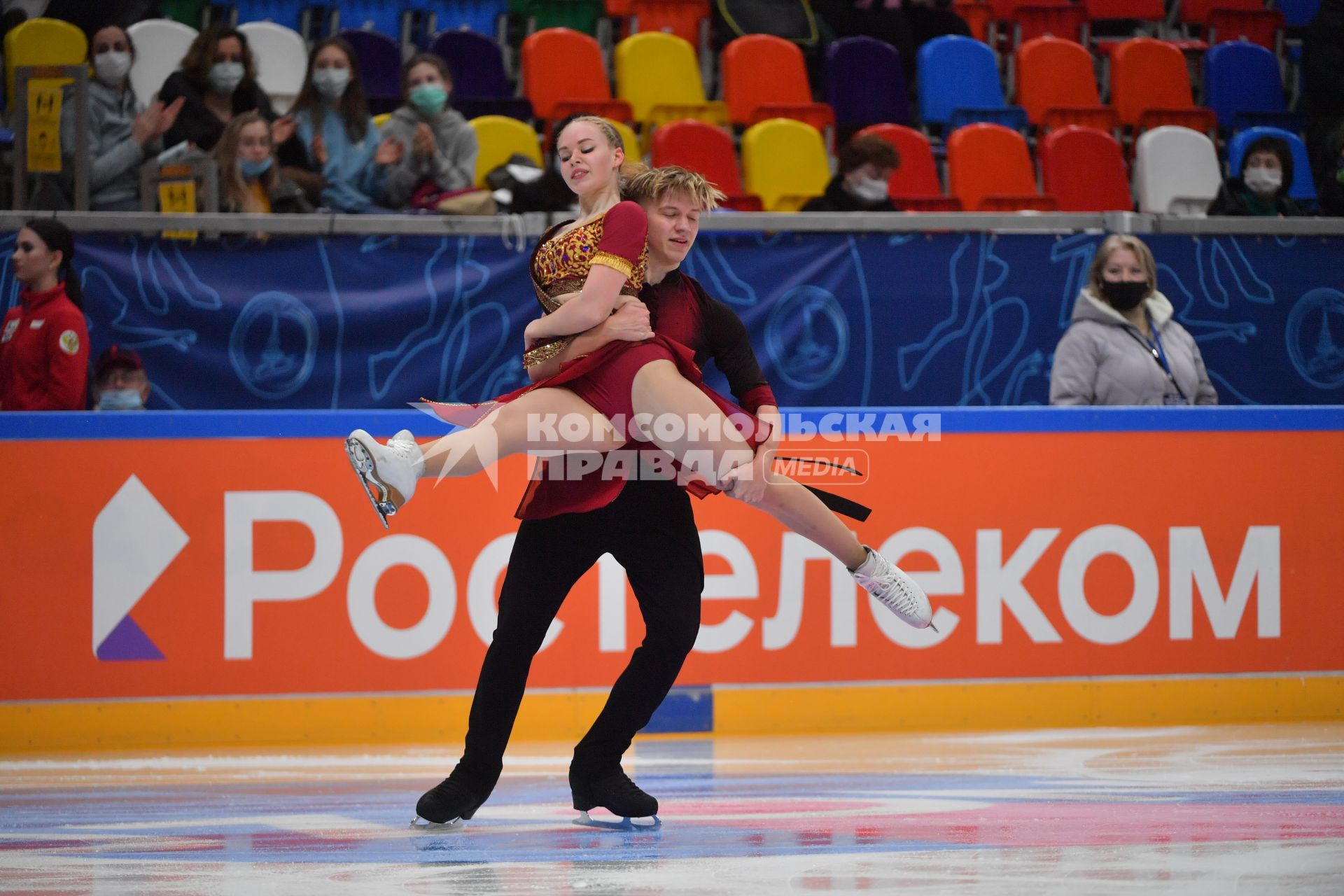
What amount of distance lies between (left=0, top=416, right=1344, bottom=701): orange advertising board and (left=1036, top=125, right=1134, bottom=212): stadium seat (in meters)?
3.10

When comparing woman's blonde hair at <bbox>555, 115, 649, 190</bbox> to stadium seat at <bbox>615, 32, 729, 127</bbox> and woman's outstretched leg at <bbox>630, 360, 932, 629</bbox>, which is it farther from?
stadium seat at <bbox>615, 32, 729, 127</bbox>

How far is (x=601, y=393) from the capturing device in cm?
343

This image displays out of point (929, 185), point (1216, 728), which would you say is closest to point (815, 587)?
point (1216, 728)

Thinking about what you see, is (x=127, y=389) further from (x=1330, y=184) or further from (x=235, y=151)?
(x=1330, y=184)

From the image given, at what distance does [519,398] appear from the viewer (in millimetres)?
3420

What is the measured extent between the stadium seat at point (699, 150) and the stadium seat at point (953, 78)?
1664mm

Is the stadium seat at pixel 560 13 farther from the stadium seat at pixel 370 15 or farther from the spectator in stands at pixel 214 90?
the spectator in stands at pixel 214 90

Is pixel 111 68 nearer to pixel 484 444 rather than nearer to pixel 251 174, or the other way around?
pixel 251 174

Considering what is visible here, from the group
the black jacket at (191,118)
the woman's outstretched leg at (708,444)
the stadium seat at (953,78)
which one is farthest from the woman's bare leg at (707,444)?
the stadium seat at (953,78)

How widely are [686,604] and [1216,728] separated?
2481 mm

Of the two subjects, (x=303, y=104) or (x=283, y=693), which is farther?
(x=303, y=104)

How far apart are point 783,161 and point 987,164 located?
111cm

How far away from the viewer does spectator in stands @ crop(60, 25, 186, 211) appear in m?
6.21

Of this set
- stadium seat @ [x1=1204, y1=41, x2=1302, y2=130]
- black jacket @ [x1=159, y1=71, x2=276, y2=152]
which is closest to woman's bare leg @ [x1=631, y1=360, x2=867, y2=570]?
black jacket @ [x1=159, y1=71, x2=276, y2=152]
